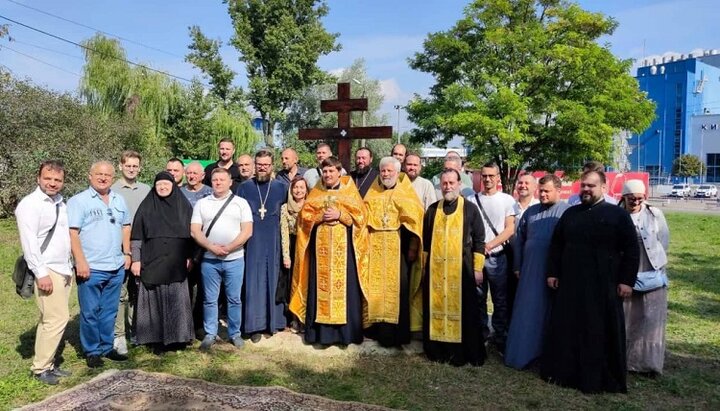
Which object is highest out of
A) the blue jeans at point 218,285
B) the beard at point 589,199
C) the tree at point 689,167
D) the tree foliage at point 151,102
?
the tree foliage at point 151,102

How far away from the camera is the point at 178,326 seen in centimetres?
571

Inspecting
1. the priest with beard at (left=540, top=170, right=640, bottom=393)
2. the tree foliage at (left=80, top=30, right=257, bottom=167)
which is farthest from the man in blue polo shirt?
the tree foliage at (left=80, top=30, right=257, bottom=167)

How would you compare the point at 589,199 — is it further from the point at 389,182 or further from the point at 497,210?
the point at 389,182

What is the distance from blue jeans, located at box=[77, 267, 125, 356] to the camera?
515 cm

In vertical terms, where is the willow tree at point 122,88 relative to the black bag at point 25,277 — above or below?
above

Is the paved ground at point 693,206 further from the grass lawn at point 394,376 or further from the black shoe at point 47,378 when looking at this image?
the black shoe at point 47,378

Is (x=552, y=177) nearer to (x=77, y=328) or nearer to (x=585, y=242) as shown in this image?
(x=585, y=242)

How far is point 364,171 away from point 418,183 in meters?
0.61

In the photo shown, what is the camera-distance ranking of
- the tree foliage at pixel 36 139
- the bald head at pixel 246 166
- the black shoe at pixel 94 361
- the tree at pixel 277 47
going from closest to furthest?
1. the black shoe at pixel 94 361
2. the bald head at pixel 246 166
3. the tree foliage at pixel 36 139
4. the tree at pixel 277 47

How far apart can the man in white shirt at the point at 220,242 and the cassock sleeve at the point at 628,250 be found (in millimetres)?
3388

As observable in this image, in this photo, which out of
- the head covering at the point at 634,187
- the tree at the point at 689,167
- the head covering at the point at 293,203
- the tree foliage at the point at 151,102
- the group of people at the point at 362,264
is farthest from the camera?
the tree at the point at 689,167

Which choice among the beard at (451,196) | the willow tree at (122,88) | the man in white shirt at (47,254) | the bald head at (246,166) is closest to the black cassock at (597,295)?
the beard at (451,196)

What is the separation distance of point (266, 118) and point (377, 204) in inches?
1143

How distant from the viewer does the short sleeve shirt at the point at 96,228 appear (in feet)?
16.6
